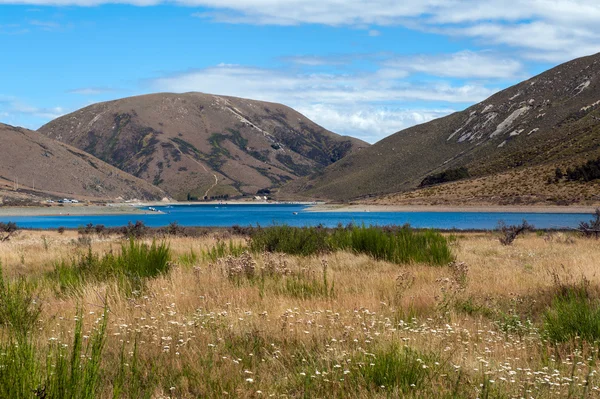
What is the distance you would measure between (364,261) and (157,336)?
26.0 ft

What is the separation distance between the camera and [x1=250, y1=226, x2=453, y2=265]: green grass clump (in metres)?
14.2

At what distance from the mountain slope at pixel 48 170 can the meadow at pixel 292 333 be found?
138 metres

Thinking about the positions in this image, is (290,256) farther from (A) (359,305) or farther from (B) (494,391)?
(B) (494,391)

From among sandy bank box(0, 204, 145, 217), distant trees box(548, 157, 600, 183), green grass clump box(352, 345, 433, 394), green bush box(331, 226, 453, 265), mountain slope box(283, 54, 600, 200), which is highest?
mountain slope box(283, 54, 600, 200)

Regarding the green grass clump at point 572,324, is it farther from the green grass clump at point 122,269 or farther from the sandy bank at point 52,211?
the sandy bank at point 52,211

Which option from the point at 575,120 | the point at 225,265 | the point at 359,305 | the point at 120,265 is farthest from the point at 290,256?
the point at 575,120

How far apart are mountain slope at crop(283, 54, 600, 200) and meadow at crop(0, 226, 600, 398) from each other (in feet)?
261

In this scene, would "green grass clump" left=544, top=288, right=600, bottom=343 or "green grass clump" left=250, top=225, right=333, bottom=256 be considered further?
"green grass clump" left=250, top=225, right=333, bottom=256

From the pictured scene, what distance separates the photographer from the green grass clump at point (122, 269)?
10.4 meters

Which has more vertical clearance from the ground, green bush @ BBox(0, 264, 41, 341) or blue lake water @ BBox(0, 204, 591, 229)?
green bush @ BBox(0, 264, 41, 341)

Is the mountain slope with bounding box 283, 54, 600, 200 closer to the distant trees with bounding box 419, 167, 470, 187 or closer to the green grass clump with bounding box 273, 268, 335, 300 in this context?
the distant trees with bounding box 419, 167, 470, 187

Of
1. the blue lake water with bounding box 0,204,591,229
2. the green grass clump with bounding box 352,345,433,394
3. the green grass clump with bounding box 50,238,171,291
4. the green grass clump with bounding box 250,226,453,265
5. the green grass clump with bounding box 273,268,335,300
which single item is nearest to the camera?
the green grass clump with bounding box 352,345,433,394

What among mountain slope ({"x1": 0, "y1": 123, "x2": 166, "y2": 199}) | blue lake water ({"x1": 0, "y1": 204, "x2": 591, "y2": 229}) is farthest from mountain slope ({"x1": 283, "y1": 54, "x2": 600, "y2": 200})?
mountain slope ({"x1": 0, "y1": 123, "x2": 166, "y2": 199})

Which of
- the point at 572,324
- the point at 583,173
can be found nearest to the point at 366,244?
the point at 572,324
